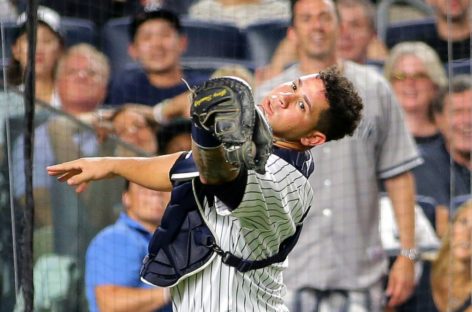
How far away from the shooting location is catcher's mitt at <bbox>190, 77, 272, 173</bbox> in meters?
2.35

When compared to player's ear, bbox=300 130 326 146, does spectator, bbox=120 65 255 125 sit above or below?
below

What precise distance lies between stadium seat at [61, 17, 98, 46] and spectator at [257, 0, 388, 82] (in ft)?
2.88

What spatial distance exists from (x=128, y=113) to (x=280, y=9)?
104 cm

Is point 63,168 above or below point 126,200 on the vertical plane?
above

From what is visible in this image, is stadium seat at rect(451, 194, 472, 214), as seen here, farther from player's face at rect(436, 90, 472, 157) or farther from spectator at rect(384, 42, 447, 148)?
spectator at rect(384, 42, 447, 148)

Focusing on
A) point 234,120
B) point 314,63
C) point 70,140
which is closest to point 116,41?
point 70,140

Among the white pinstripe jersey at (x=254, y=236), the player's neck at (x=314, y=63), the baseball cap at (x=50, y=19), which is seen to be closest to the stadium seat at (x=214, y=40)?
the player's neck at (x=314, y=63)

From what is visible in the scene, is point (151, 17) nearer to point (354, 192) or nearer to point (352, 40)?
point (352, 40)

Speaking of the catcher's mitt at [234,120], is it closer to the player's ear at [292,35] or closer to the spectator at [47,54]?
the spectator at [47,54]

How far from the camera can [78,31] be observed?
18.6 ft

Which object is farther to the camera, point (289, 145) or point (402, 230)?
point (402, 230)

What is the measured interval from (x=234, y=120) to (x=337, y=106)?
641mm

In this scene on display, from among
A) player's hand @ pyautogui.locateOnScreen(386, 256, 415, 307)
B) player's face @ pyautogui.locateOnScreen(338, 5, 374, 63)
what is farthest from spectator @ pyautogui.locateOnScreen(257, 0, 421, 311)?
player's face @ pyautogui.locateOnScreen(338, 5, 374, 63)

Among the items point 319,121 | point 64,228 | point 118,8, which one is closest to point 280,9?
point 118,8
